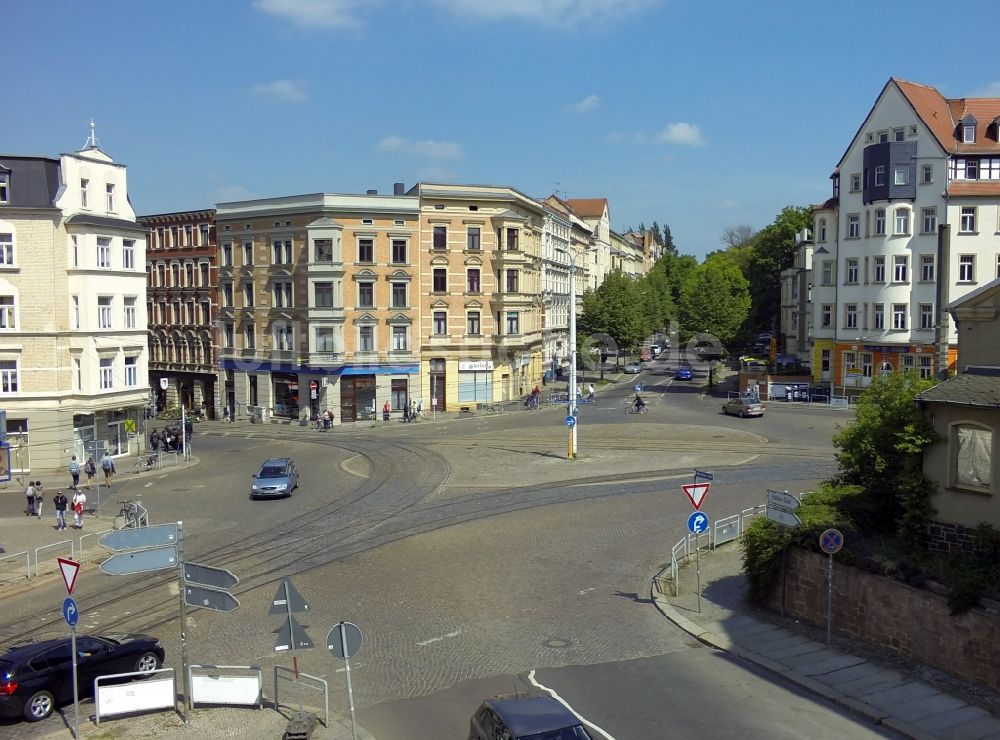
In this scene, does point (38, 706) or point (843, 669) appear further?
point (843, 669)

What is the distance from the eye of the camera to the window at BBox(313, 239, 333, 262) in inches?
2253

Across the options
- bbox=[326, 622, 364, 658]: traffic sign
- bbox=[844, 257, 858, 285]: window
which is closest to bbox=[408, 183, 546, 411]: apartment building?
bbox=[844, 257, 858, 285]: window

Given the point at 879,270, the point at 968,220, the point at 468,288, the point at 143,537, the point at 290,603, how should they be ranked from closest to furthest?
the point at 290,603 → the point at 143,537 → the point at 968,220 → the point at 879,270 → the point at 468,288

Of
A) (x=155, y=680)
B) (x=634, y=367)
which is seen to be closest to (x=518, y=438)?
(x=155, y=680)

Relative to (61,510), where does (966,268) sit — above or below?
above

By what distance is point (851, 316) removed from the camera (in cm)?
5994

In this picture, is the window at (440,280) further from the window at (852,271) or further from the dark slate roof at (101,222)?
the window at (852,271)

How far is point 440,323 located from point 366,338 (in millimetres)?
5073

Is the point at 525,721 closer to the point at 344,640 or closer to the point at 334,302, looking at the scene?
the point at 344,640

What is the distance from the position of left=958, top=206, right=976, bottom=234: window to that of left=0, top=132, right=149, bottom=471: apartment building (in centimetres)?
4627

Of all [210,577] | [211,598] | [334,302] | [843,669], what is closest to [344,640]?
[211,598]

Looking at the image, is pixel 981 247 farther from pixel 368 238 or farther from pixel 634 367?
pixel 634 367

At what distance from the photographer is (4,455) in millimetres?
39281

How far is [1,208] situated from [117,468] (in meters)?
12.5
